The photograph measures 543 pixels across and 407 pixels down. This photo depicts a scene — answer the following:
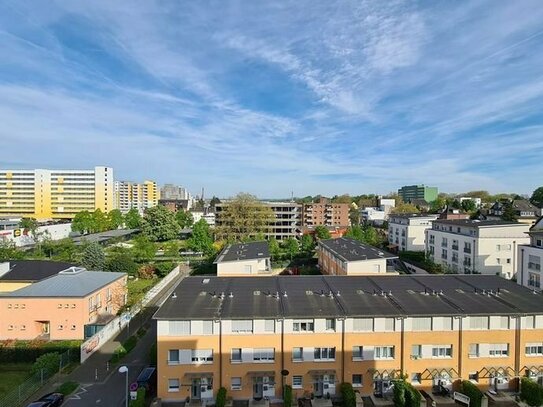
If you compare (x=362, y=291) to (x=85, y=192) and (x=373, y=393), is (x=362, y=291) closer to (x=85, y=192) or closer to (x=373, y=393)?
(x=373, y=393)

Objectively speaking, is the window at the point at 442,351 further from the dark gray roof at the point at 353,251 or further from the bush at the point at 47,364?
the bush at the point at 47,364

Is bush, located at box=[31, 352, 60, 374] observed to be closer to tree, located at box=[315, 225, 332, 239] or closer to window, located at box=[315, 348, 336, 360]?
window, located at box=[315, 348, 336, 360]

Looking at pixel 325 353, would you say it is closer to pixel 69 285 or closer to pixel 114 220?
pixel 69 285

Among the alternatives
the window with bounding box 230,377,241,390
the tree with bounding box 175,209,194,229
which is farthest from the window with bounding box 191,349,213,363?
the tree with bounding box 175,209,194,229

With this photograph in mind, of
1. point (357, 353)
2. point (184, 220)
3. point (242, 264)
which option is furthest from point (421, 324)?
point (184, 220)

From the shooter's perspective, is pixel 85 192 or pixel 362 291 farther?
pixel 85 192

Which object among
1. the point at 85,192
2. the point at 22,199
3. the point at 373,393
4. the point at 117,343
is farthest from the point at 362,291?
the point at 22,199
